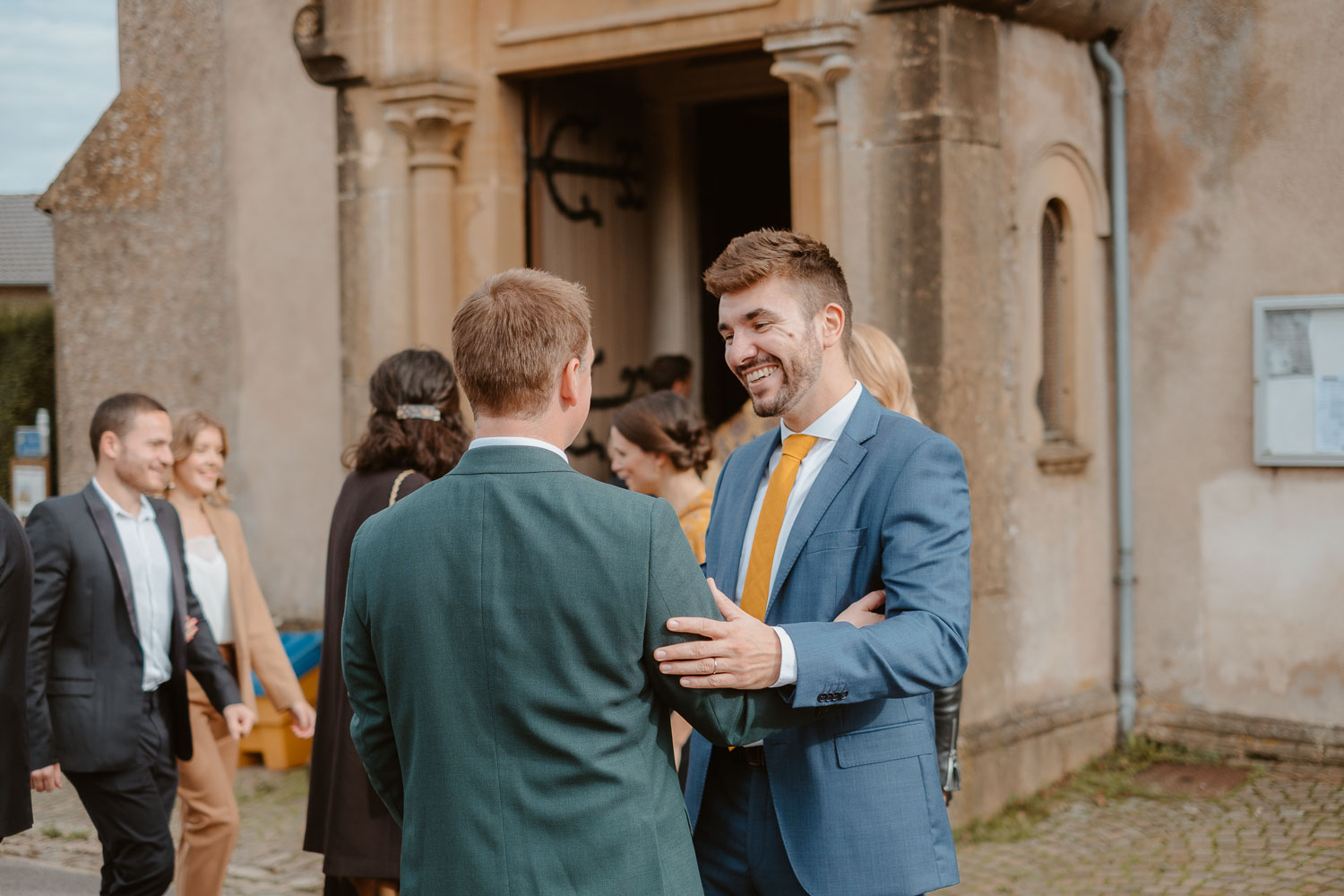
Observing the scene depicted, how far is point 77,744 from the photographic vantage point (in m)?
4.27

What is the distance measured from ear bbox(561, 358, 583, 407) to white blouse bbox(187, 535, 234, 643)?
3.51 m

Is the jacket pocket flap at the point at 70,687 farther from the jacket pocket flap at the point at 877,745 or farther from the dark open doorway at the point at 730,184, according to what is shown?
the dark open doorway at the point at 730,184

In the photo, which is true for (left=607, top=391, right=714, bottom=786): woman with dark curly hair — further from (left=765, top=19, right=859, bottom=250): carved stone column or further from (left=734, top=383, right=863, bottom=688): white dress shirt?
(left=734, top=383, right=863, bottom=688): white dress shirt

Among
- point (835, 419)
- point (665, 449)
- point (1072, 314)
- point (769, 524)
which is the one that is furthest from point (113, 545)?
point (1072, 314)

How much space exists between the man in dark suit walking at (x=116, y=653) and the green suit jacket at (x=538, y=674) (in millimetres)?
2367

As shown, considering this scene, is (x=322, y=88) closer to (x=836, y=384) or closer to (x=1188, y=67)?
(x=1188, y=67)

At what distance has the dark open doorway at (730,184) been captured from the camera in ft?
31.3

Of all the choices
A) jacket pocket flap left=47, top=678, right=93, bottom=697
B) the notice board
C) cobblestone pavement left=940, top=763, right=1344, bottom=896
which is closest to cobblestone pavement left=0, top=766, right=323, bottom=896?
jacket pocket flap left=47, top=678, right=93, bottom=697

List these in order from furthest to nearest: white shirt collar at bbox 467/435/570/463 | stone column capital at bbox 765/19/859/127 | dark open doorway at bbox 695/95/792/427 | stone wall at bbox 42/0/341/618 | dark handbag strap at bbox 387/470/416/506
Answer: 1. dark open doorway at bbox 695/95/792/427
2. stone wall at bbox 42/0/341/618
3. stone column capital at bbox 765/19/859/127
4. dark handbag strap at bbox 387/470/416/506
5. white shirt collar at bbox 467/435/570/463

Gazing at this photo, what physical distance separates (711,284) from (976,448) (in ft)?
12.2

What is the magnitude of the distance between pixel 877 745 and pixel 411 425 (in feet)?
7.01

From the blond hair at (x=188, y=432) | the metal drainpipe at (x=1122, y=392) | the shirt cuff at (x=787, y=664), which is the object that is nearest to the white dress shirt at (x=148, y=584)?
the blond hair at (x=188, y=432)

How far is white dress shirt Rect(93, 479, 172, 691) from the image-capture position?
454cm

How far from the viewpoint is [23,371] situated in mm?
14438
